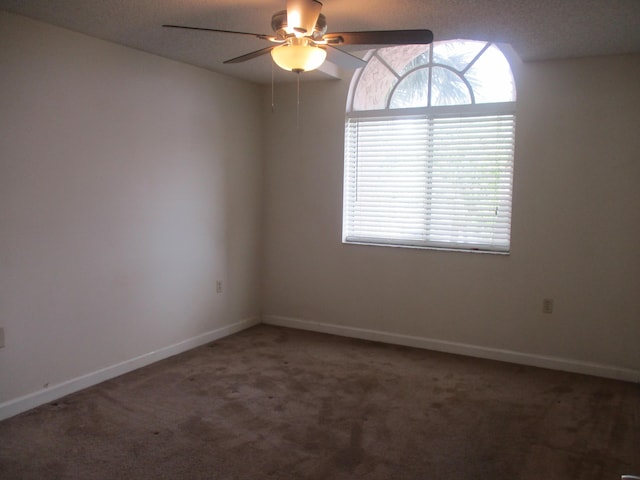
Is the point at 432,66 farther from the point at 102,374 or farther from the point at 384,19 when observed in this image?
the point at 102,374

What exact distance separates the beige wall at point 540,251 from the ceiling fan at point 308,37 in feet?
6.51

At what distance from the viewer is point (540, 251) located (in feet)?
13.2

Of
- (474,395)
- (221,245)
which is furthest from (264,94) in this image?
(474,395)

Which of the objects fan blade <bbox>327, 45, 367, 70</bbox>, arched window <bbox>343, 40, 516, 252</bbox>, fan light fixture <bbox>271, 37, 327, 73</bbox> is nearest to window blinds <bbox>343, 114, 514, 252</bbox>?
arched window <bbox>343, 40, 516, 252</bbox>

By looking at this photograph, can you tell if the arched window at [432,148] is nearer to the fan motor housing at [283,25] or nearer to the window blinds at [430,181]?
the window blinds at [430,181]

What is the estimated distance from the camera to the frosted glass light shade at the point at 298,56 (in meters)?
2.47

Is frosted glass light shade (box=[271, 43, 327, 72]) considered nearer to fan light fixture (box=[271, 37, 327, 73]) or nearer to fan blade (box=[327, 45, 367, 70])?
fan light fixture (box=[271, 37, 327, 73])

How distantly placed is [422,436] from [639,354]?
1.93 m

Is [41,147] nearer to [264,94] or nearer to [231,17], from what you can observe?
[231,17]

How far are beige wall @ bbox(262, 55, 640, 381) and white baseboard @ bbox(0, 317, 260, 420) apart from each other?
1.13 m

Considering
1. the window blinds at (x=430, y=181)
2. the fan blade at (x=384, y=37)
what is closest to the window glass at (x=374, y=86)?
the window blinds at (x=430, y=181)

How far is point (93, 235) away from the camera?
350 cm

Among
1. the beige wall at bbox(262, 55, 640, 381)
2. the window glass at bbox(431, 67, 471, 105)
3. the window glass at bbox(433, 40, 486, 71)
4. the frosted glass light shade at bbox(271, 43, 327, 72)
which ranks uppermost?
the window glass at bbox(433, 40, 486, 71)

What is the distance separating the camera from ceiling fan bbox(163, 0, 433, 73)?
237 cm
